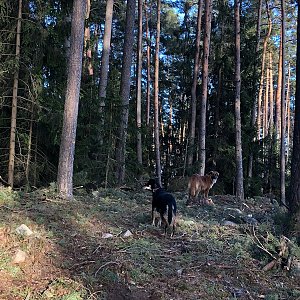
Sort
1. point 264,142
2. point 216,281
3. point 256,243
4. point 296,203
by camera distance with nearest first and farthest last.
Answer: point 216,281 → point 256,243 → point 296,203 → point 264,142

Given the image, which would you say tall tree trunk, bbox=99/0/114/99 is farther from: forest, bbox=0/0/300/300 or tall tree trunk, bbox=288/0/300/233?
tall tree trunk, bbox=288/0/300/233

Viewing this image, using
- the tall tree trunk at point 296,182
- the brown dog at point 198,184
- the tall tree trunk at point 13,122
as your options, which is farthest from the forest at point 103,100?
the tall tree trunk at point 296,182

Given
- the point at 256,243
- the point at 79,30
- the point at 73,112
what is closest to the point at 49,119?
the point at 73,112

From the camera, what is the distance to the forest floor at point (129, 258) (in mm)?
5121

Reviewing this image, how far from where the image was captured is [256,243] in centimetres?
661

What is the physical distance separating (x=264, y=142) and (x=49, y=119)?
16420 mm

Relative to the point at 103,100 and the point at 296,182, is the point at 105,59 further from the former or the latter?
the point at 296,182

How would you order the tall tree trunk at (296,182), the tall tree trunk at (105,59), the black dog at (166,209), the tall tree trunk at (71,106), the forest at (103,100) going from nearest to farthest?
the tall tree trunk at (296,182)
the black dog at (166,209)
the tall tree trunk at (71,106)
the forest at (103,100)
the tall tree trunk at (105,59)

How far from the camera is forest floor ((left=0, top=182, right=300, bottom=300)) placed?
5.12m

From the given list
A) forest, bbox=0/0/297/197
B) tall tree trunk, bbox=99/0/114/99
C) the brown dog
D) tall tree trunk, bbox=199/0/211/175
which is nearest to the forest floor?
the brown dog

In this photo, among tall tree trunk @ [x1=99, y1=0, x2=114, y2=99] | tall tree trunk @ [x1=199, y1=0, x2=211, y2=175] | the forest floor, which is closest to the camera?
the forest floor

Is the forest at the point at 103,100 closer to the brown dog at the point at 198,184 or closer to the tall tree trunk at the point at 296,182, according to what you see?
the brown dog at the point at 198,184

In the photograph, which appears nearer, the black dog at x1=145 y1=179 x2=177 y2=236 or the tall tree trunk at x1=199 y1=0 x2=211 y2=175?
the black dog at x1=145 y1=179 x2=177 y2=236

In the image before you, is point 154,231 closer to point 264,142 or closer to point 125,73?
point 125,73
